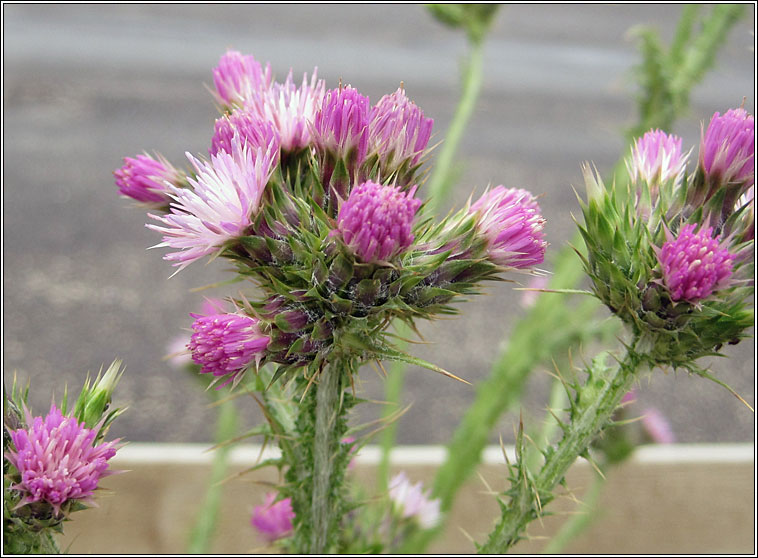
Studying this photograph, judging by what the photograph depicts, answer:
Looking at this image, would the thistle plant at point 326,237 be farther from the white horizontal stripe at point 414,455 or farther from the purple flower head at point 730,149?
the white horizontal stripe at point 414,455

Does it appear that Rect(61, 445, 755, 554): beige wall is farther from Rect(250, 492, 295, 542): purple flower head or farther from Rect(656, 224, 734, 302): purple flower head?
Rect(656, 224, 734, 302): purple flower head

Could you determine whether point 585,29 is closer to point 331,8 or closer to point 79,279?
point 331,8

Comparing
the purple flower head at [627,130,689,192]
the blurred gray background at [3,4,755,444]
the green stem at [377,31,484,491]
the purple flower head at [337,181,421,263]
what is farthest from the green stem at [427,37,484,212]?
the purple flower head at [337,181,421,263]

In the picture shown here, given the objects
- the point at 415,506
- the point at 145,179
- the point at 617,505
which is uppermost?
the point at 145,179

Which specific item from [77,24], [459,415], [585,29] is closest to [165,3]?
[77,24]

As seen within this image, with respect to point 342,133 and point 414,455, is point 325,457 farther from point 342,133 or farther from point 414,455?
point 414,455

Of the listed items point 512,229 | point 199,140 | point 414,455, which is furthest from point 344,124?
point 199,140
